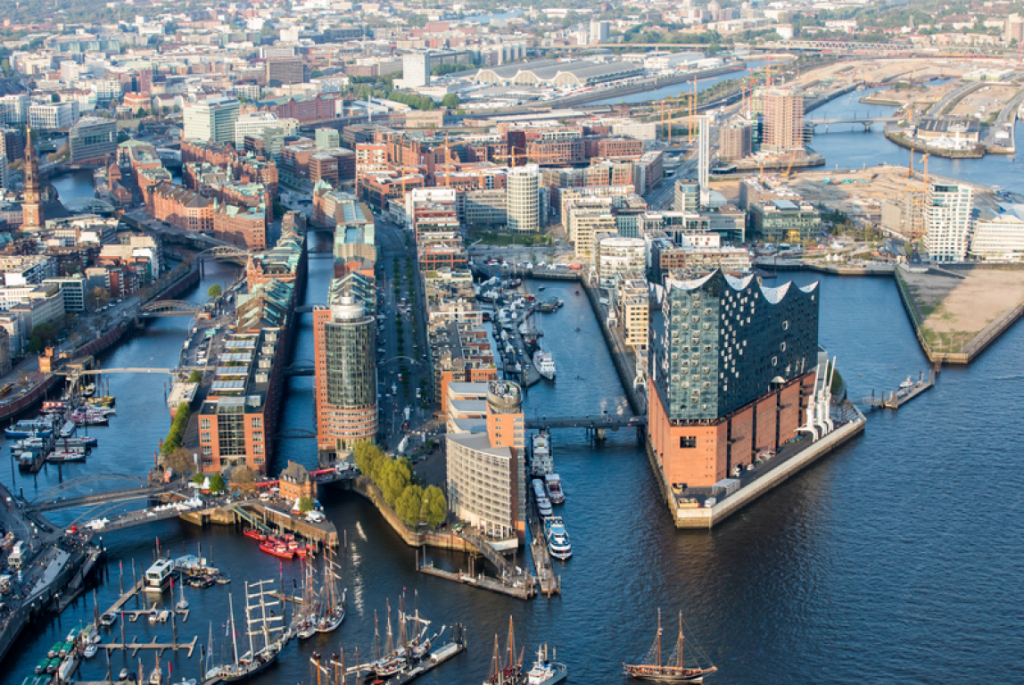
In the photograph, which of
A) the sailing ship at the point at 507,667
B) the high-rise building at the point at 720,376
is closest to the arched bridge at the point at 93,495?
the sailing ship at the point at 507,667

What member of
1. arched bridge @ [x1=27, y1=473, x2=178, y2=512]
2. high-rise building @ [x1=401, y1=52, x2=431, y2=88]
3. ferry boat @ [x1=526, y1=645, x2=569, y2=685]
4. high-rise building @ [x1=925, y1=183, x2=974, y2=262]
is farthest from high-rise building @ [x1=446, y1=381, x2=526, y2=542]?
high-rise building @ [x1=401, y1=52, x2=431, y2=88]

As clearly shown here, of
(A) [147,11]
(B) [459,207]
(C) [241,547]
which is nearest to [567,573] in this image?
(C) [241,547]

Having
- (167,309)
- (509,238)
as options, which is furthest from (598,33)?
(167,309)

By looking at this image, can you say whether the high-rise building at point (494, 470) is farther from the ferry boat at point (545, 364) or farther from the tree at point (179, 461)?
the ferry boat at point (545, 364)

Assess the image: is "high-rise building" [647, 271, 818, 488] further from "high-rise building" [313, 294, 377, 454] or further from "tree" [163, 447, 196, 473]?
"tree" [163, 447, 196, 473]

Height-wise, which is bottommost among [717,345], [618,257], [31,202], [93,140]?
[618,257]

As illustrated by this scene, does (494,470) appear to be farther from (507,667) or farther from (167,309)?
(167,309)
